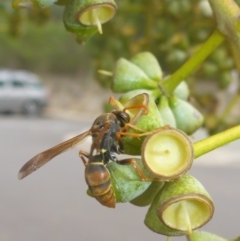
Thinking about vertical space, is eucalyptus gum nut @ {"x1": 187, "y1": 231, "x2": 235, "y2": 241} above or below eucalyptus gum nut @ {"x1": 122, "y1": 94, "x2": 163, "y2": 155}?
below

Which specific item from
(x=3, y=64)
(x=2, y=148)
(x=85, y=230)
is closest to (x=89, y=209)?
(x=85, y=230)

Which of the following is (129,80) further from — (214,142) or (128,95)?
(214,142)

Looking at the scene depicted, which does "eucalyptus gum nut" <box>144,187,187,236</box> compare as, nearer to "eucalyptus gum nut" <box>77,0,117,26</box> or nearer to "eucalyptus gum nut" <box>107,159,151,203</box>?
"eucalyptus gum nut" <box>107,159,151,203</box>

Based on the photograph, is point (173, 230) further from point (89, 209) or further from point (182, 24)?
point (89, 209)

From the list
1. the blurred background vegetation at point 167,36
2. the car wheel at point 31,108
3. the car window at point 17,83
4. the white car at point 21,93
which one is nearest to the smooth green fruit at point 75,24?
the blurred background vegetation at point 167,36

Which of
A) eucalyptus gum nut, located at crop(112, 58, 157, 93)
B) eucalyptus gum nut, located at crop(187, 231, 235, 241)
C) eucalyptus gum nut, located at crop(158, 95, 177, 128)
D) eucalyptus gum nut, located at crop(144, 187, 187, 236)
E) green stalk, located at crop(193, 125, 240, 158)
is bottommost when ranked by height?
eucalyptus gum nut, located at crop(187, 231, 235, 241)

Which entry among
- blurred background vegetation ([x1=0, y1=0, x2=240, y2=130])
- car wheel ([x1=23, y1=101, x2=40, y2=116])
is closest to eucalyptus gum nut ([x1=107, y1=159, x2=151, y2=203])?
blurred background vegetation ([x1=0, y1=0, x2=240, y2=130])

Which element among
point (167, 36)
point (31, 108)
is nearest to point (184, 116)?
point (167, 36)
